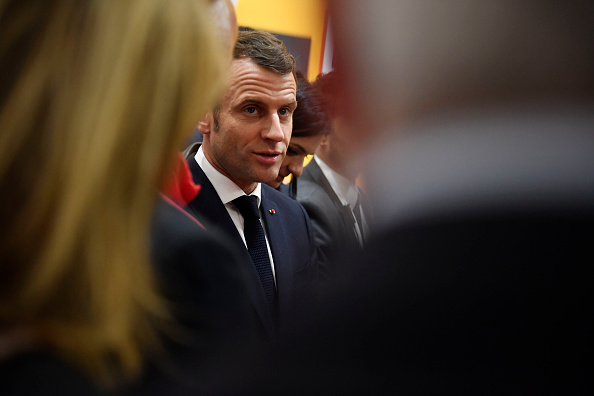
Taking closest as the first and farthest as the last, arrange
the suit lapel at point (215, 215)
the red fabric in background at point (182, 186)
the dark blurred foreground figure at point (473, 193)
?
the dark blurred foreground figure at point (473, 193), the red fabric in background at point (182, 186), the suit lapel at point (215, 215)

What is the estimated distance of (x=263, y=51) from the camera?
5.28 feet

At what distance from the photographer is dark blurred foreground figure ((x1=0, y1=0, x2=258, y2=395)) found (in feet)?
1.51

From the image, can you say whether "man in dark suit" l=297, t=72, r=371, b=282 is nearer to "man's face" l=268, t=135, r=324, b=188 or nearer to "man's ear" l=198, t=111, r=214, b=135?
"man's face" l=268, t=135, r=324, b=188

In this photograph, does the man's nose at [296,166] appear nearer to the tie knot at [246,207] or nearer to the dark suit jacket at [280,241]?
the dark suit jacket at [280,241]

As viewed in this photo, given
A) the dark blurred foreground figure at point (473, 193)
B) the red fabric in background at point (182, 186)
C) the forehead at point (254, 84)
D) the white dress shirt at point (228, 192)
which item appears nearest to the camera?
the dark blurred foreground figure at point (473, 193)

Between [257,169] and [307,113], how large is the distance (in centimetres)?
72

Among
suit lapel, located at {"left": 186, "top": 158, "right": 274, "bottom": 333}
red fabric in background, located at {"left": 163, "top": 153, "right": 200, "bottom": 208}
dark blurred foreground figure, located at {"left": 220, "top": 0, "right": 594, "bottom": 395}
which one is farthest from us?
suit lapel, located at {"left": 186, "top": 158, "right": 274, "bottom": 333}

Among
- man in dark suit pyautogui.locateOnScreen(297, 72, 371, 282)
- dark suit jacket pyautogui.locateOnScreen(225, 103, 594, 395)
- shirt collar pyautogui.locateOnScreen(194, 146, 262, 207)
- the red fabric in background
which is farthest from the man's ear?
dark suit jacket pyautogui.locateOnScreen(225, 103, 594, 395)

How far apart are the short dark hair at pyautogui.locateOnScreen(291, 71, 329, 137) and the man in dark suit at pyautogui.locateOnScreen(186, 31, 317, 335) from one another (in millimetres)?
389

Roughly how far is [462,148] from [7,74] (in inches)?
16.5

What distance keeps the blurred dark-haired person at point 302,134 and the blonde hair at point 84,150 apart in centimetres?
161

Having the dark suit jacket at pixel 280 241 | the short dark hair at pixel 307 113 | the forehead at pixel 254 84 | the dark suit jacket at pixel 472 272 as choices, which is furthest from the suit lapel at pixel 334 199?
the dark suit jacket at pixel 472 272

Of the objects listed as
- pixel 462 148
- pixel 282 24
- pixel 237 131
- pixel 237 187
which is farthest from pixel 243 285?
pixel 282 24

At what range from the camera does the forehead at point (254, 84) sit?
157 centimetres
